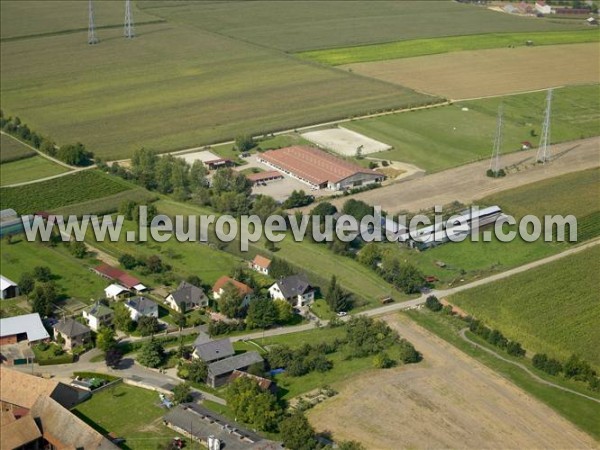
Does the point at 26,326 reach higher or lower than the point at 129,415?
higher

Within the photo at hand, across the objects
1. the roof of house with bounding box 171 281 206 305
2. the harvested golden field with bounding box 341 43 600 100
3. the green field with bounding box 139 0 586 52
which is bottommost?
the roof of house with bounding box 171 281 206 305

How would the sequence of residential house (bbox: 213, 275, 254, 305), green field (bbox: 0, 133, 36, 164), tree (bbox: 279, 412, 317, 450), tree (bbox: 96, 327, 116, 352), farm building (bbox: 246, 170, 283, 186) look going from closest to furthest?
tree (bbox: 279, 412, 317, 450)
tree (bbox: 96, 327, 116, 352)
residential house (bbox: 213, 275, 254, 305)
farm building (bbox: 246, 170, 283, 186)
green field (bbox: 0, 133, 36, 164)

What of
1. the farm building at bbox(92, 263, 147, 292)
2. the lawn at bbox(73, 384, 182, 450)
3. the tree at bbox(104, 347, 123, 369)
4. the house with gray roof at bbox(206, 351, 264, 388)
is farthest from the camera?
the farm building at bbox(92, 263, 147, 292)

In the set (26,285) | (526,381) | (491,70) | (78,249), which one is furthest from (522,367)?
(491,70)

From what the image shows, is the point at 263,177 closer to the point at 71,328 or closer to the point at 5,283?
the point at 5,283

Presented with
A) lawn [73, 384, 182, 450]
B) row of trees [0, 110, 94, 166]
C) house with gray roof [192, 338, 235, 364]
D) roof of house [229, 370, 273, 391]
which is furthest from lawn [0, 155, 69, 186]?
roof of house [229, 370, 273, 391]

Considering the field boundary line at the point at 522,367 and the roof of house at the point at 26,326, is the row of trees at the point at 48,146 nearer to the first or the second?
the roof of house at the point at 26,326

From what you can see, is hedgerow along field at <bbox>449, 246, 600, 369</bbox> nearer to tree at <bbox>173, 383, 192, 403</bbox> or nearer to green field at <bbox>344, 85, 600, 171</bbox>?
tree at <bbox>173, 383, 192, 403</bbox>
